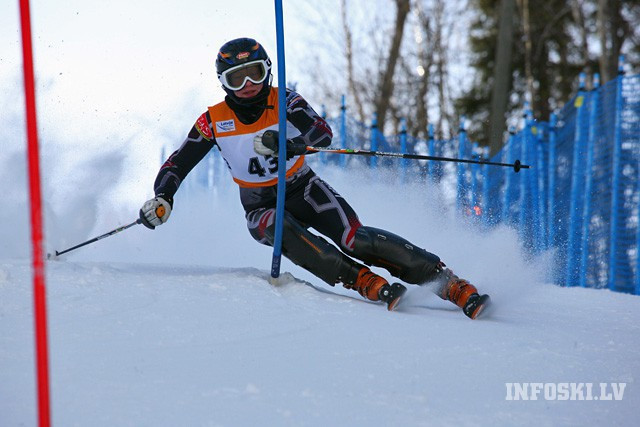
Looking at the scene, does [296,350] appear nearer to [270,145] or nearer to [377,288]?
[377,288]

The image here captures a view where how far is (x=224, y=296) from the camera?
433cm

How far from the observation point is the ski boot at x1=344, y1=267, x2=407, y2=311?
4613 millimetres

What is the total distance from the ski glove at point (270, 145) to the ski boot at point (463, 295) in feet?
3.55

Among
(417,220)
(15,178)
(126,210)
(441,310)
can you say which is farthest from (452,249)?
(15,178)

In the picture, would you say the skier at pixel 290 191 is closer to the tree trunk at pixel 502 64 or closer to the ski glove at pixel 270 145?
the ski glove at pixel 270 145

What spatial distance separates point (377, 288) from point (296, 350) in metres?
1.33

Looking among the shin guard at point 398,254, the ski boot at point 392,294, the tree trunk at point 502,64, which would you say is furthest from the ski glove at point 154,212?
the tree trunk at point 502,64

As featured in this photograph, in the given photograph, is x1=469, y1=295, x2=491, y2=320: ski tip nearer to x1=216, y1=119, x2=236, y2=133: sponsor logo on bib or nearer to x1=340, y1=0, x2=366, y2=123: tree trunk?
x1=216, y1=119, x2=236, y2=133: sponsor logo on bib

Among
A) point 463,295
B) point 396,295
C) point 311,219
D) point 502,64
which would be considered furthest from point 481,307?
point 502,64

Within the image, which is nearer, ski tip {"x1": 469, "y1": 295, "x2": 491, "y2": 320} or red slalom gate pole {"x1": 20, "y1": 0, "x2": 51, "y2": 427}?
red slalom gate pole {"x1": 20, "y1": 0, "x2": 51, "y2": 427}

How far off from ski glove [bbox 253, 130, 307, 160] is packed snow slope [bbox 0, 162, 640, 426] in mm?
724

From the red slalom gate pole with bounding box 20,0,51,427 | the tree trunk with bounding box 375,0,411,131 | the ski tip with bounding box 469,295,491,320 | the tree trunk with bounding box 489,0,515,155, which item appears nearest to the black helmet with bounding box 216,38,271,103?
the ski tip with bounding box 469,295,491,320

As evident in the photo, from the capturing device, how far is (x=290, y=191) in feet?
17.2

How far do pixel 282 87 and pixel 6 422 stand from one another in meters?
2.68
